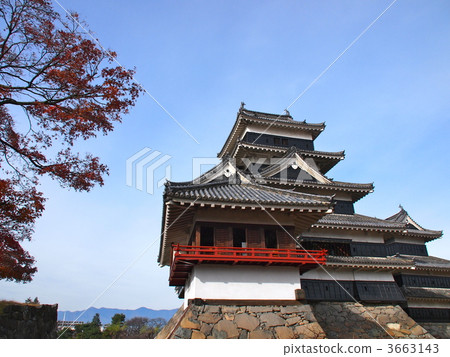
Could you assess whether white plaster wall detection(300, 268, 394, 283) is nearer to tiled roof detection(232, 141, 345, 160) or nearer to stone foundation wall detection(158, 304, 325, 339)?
stone foundation wall detection(158, 304, 325, 339)

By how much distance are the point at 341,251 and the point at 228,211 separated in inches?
451

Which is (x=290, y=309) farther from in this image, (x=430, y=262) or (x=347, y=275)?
(x=430, y=262)

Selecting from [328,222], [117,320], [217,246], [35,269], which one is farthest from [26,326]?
[117,320]

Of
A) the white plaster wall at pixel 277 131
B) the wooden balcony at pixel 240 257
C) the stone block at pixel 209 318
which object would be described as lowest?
the stone block at pixel 209 318

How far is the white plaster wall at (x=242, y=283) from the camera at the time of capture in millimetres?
11234

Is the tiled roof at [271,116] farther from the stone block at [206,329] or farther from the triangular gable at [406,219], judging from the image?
the stone block at [206,329]

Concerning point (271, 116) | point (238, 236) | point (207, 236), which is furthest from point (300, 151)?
point (207, 236)

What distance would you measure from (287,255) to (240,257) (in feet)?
7.19

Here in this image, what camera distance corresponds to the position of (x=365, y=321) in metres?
17.3

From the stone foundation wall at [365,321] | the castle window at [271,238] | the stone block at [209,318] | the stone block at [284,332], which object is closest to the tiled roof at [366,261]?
the stone foundation wall at [365,321]

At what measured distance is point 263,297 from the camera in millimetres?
11500

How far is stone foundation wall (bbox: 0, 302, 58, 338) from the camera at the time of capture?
17625 millimetres

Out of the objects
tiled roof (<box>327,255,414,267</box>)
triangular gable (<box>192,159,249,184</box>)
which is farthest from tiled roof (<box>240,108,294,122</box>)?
tiled roof (<box>327,255,414,267</box>)

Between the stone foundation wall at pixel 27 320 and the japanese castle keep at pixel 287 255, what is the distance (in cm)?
908
